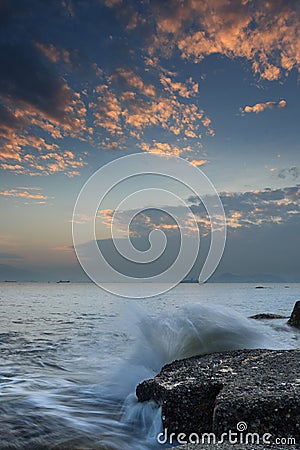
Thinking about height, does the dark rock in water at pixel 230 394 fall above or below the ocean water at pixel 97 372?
above

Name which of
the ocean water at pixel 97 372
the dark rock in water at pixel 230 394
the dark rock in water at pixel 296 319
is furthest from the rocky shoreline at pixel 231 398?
the dark rock in water at pixel 296 319

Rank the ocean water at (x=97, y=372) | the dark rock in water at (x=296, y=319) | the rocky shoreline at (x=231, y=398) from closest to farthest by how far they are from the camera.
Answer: the rocky shoreline at (x=231, y=398) < the ocean water at (x=97, y=372) < the dark rock in water at (x=296, y=319)

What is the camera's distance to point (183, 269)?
14.0m

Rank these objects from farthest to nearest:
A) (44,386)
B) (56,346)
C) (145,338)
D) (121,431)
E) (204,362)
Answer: (56,346) → (145,338) → (44,386) → (204,362) → (121,431)

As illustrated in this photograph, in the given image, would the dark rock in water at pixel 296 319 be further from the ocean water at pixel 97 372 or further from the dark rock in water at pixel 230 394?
the dark rock in water at pixel 230 394

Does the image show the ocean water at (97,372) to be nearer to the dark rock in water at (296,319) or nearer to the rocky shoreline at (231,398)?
the rocky shoreline at (231,398)

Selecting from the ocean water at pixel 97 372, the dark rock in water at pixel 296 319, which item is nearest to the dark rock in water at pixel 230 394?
the ocean water at pixel 97 372

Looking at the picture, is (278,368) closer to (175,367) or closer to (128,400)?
(175,367)

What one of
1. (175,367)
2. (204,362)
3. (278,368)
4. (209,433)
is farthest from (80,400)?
(278,368)

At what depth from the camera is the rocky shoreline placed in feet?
12.2

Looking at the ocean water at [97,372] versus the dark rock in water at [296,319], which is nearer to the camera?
the ocean water at [97,372]

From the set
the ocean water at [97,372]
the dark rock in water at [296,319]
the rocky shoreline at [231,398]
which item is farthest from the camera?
the dark rock in water at [296,319]

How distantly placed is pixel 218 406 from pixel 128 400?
2.96 m

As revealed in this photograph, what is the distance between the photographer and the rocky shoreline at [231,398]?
3725 mm
